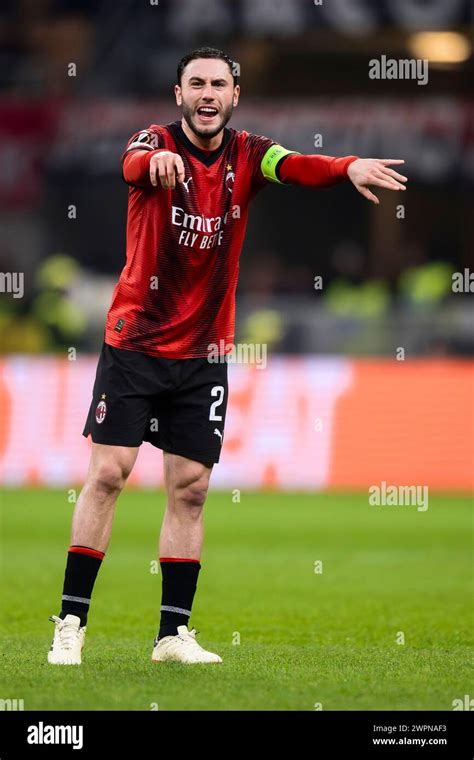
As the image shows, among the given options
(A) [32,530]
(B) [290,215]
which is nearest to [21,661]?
(A) [32,530]

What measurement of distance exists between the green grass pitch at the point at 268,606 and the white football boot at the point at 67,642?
7cm

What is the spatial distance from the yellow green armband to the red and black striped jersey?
0.17 feet

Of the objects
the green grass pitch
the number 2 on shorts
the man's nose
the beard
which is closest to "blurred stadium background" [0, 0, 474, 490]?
the green grass pitch

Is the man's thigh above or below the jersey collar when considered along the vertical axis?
below

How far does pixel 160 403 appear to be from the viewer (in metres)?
6.58

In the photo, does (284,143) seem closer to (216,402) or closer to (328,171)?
(216,402)

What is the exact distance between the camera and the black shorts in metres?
6.38

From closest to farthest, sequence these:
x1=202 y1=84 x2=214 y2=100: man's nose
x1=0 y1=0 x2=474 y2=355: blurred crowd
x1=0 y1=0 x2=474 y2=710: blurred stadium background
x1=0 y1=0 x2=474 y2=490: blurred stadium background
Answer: x1=202 y1=84 x2=214 y2=100: man's nose, x1=0 y1=0 x2=474 y2=710: blurred stadium background, x1=0 y1=0 x2=474 y2=490: blurred stadium background, x1=0 y1=0 x2=474 y2=355: blurred crowd

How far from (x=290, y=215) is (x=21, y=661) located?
1866cm

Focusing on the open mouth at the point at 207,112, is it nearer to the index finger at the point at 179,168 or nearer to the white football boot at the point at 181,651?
the index finger at the point at 179,168

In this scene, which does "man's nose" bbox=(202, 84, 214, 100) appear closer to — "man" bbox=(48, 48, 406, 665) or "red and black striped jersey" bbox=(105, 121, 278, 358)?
"man" bbox=(48, 48, 406, 665)

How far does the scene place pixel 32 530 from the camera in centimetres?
1272

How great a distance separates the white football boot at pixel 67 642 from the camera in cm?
618
